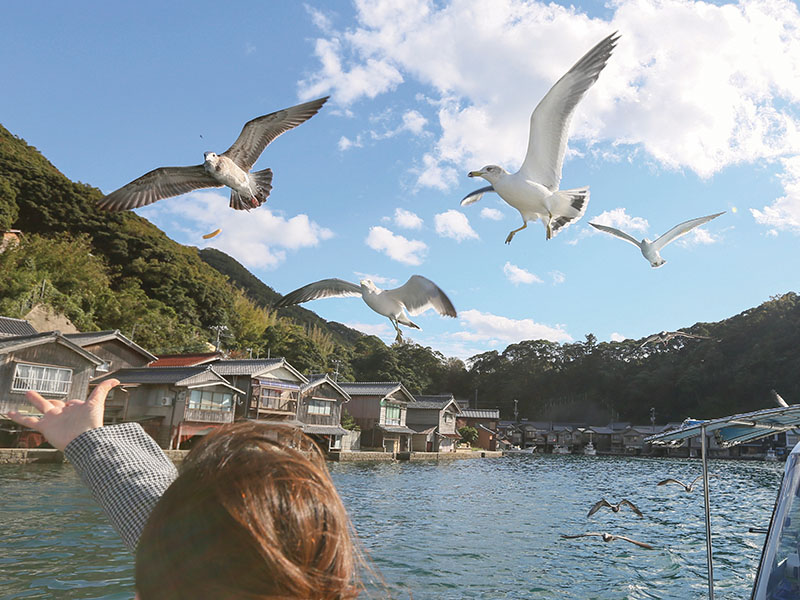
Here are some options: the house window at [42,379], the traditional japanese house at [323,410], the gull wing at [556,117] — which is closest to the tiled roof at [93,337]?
the house window at [42,379]

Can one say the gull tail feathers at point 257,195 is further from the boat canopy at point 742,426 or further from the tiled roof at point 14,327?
the tiled roof at point 14,327

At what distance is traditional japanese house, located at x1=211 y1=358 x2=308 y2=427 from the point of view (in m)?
26.1

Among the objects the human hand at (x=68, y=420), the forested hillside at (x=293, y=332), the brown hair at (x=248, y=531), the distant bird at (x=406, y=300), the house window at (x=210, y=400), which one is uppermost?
the forested hillside at (x=293, y=332)

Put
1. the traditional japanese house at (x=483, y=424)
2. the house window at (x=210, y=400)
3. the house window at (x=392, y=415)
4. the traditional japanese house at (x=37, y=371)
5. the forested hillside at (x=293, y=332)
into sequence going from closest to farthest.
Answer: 1. the traditional japanese house at (x=37, y=371)
2. the house window at (x=210, y=400)
3. the forested hillside at (x=293, y=332)
4. the house window at (x=392, y=415)
5. the traditional japanese house at (x=483, y=424)

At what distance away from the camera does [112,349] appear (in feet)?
82.4

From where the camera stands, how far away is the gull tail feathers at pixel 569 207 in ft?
23.8

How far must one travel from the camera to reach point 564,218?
7.47 metres

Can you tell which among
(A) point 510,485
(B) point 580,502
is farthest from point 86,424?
(A) point 510,485

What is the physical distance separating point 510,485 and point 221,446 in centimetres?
2226

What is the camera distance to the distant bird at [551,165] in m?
6.11

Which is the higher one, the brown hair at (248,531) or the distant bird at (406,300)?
the distant bird at (406,300)

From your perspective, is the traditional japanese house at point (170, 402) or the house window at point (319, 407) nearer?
the traditional japanese house at point (170, 402)

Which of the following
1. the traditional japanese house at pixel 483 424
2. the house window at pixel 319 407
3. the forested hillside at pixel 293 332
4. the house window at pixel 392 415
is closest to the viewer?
the house window at pixel 319 407

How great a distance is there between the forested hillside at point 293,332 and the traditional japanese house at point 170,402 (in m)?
7.31
